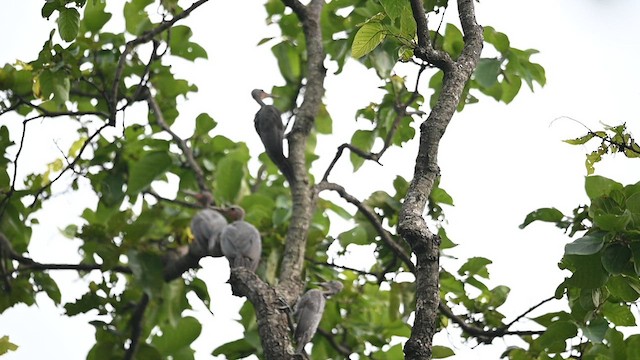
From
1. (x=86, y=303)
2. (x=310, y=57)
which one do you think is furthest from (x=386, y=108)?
(x=86, y=303)

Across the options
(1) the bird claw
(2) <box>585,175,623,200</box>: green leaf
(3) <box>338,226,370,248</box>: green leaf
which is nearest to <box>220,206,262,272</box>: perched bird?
(3) <box>338,226,370,248</box>: green leaf

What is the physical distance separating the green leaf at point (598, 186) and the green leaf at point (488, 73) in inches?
53.1

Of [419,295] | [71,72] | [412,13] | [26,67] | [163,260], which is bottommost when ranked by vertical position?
[419,295]

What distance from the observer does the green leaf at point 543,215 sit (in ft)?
12.0

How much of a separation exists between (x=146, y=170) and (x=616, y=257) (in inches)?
140

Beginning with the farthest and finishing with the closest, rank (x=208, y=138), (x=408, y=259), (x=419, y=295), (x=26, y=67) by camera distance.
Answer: (x=208, y=138) < (x=26, y=67) < (x=408, y=259) < (x=419, y=295)

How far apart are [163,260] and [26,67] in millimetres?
1705

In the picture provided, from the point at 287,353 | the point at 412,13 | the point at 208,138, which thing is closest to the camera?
the point at 412,13

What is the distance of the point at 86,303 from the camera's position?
512 centimetres

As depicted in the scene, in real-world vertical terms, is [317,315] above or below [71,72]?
below

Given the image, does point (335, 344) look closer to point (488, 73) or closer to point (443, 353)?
point (443, 353)

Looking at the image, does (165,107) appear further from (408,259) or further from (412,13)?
(412,13)

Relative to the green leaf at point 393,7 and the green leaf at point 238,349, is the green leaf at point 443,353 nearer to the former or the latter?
the green leaf at point 238,349

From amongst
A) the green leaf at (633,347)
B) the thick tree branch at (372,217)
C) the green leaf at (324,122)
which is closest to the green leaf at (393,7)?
the green leaf at (633,347)
